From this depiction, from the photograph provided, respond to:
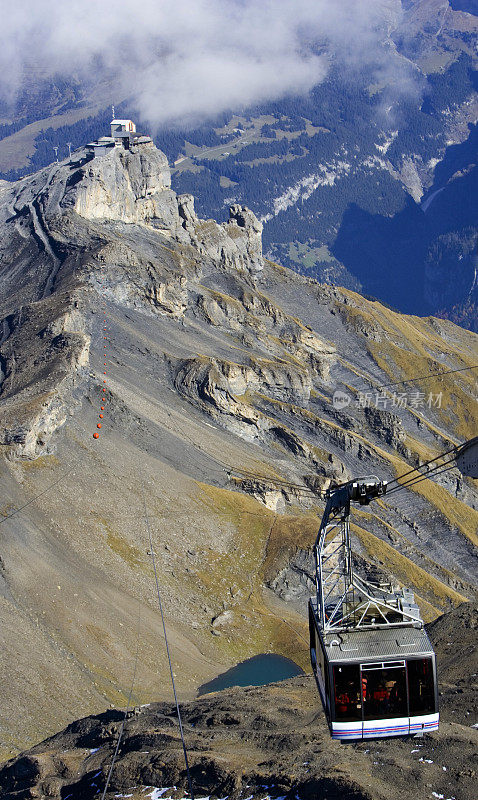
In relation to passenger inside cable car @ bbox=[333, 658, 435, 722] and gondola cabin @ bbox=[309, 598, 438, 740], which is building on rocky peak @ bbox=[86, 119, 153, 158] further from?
passenger inside cable car @ bbox=[333, 658, 435, 722]

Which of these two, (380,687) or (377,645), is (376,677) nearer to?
(380,687)

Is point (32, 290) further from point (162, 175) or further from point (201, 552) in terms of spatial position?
point (201, 552)

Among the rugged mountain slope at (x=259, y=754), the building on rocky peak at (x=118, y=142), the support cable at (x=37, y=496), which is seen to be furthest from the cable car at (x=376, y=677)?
the building on rocky peak at (x=118, y=142)

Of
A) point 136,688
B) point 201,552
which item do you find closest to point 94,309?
point 201,552

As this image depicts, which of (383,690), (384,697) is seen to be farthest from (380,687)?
(384,697)

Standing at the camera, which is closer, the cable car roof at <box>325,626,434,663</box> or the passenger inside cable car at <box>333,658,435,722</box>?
the passenger inside cable car at <box>333,658,435,722</box>

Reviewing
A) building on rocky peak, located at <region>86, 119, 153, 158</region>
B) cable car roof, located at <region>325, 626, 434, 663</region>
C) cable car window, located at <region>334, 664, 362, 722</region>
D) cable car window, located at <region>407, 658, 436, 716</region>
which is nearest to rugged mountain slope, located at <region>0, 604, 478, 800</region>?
cable car window, located at <region>407, 658, 436, 716</region>

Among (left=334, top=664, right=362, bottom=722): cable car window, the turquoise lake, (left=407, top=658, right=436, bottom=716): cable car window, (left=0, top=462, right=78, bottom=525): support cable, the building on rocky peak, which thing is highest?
(left=334, top=664, right=362, bottom=722): cable car window

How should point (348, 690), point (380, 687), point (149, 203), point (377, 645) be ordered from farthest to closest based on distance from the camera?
point (149, 203) → point (377, 645) → point (380, 687) → point (348, 690)
